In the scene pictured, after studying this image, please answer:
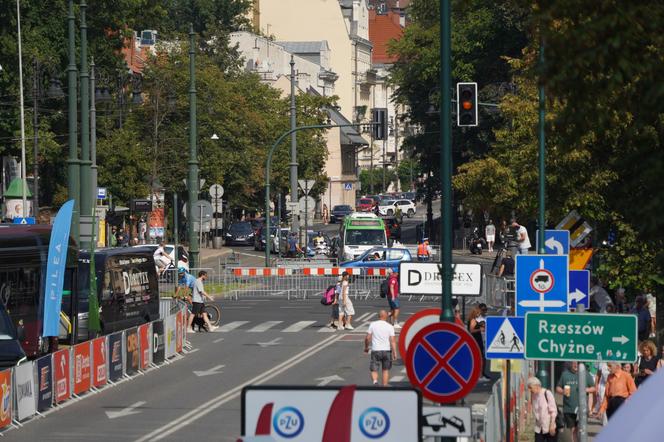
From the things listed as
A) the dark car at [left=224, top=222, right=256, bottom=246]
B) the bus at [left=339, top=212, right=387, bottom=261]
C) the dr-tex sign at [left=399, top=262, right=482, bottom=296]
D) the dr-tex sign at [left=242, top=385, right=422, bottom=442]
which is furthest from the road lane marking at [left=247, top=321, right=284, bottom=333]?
the dark car at [left=224, top=222, right=256, bottom=246]

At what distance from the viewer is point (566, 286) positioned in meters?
17.0

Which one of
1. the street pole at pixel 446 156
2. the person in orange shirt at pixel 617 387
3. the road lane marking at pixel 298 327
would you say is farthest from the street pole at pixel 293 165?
the street pole at pixel 446 156

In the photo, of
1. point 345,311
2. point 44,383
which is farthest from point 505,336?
point 345,311

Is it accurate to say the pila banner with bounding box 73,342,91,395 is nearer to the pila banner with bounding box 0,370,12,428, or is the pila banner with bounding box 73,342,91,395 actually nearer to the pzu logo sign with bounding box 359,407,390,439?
the pila banner with bounding box 0,370,12,428

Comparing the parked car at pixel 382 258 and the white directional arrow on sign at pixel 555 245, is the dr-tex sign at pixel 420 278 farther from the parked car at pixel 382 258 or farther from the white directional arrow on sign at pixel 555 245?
the parked car at pixel 382 258

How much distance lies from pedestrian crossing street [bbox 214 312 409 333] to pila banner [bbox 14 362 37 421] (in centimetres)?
1477

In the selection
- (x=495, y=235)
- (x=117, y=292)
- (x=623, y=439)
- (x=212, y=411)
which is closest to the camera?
(x=623, y=439)

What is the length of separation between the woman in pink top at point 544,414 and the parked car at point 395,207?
9373cm

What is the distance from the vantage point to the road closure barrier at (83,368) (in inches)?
790

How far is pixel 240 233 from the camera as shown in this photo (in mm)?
85688

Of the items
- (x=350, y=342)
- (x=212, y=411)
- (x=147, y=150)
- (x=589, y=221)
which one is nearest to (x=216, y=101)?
(x=147, y=150)

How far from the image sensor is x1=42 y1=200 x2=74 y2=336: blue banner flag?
24.3 m

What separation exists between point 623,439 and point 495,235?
7322 cm

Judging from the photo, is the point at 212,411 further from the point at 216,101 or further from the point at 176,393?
the point at 216,101
